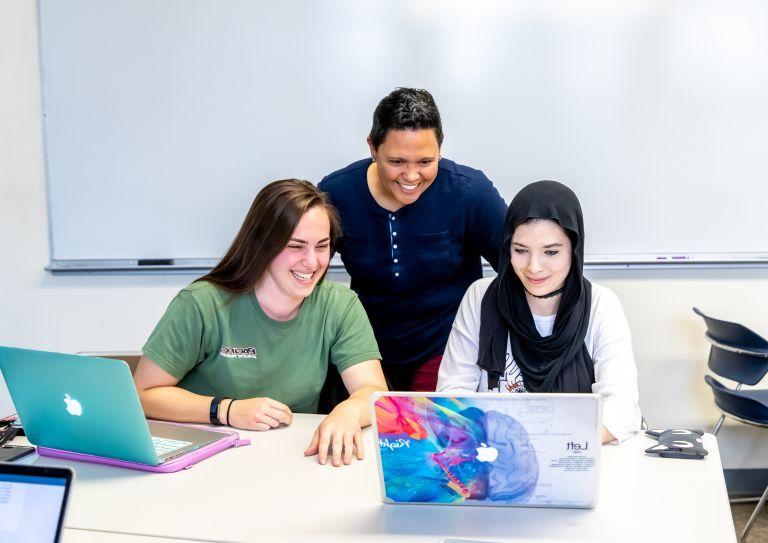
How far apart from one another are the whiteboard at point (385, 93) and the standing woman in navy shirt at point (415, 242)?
82 cm

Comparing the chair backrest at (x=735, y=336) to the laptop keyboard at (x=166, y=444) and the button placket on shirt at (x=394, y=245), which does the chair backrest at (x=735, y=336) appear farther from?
the laptop keyboard at (x=166, y=444)

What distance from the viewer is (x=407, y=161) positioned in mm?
2096

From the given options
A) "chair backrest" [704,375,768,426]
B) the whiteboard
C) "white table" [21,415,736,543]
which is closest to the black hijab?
"white table" [21,415,736,543]

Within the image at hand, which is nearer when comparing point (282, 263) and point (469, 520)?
point (469, 520)

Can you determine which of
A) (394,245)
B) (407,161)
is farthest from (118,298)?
(407,161)

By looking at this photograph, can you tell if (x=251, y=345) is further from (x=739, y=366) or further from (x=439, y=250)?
(x=739, y=366)

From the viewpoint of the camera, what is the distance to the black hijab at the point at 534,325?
6.08 ft

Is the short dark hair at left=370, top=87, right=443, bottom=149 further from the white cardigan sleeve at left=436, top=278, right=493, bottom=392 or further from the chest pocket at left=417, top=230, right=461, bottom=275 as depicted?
the white cardigan sleeve at left=436, top=278, right=493, bottom=392

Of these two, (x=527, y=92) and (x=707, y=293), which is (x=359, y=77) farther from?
(x=707, y=293)

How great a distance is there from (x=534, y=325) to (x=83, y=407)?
1.04m

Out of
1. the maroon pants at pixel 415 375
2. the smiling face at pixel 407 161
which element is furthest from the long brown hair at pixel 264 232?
the maroon pants at pixel 415 375

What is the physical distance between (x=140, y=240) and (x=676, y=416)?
7.59 ft

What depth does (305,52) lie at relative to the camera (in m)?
3.12

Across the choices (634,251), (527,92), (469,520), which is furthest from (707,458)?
(527,92)
